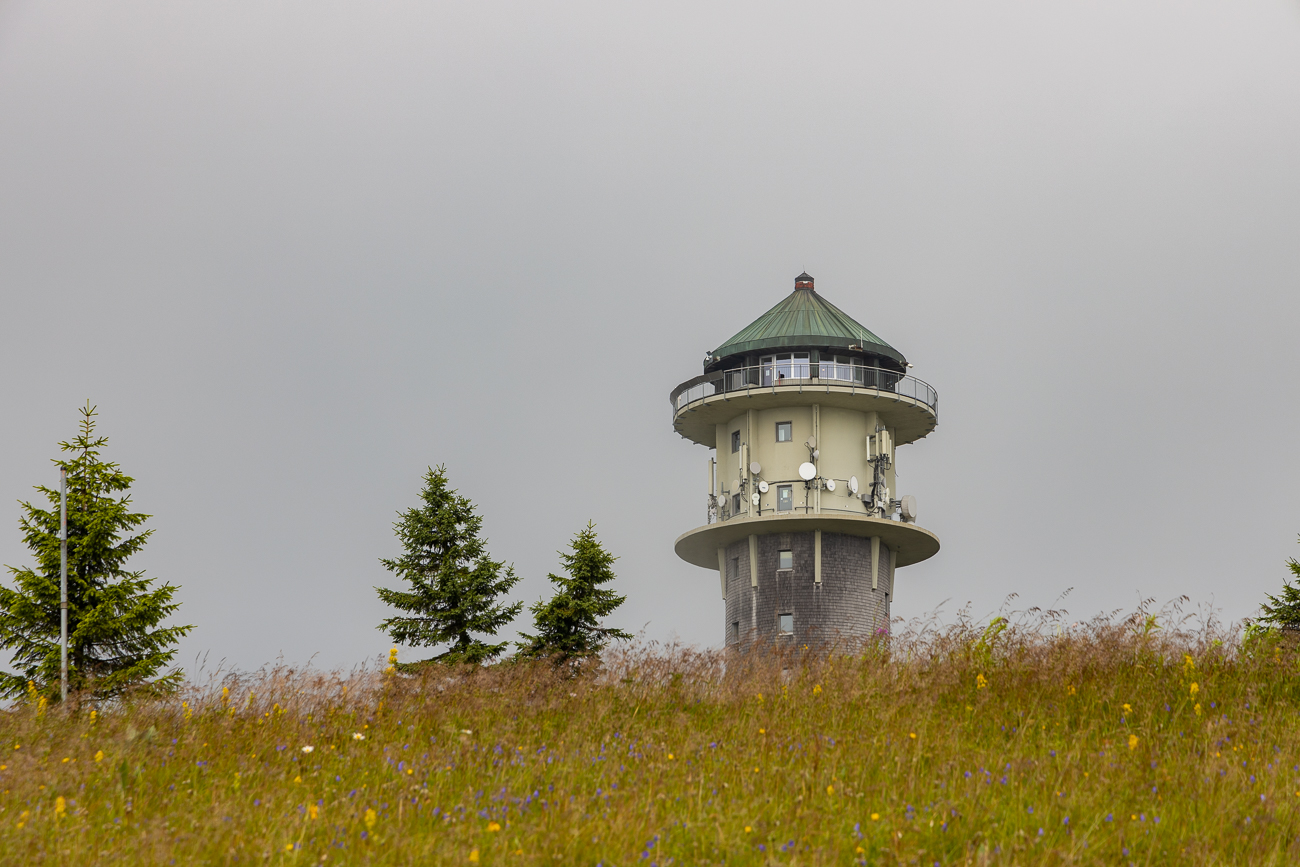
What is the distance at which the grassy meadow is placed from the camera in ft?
27.5

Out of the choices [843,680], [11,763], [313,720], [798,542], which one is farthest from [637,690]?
[798,542]

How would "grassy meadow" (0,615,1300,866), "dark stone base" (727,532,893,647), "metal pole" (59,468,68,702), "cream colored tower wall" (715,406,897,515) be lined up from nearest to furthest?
1. "grassy meadow" (0,615,1300,866)
2. "metal pole" (59,468,68,702)
3. "dark stone base" (727,532,893,647)
4. "cream colored tower wall" (715,406,897,515)

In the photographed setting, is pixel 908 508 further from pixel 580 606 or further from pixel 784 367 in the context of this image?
pixel 580 606

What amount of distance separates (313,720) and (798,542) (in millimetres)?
35662

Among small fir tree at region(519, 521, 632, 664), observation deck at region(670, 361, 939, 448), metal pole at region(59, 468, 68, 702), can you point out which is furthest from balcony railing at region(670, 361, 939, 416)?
metal pole at region(59, 468, 68, 702)

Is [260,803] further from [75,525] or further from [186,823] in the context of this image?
[75,525]

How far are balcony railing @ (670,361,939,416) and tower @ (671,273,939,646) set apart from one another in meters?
0.05

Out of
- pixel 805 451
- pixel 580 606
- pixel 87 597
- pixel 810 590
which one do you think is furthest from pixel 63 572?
pixel 805 451

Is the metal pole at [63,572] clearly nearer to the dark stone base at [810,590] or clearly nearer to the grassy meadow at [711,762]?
the grassy meadow at [711,762]

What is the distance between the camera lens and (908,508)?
48.4 m

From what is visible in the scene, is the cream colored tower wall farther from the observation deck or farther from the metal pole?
the metal pole

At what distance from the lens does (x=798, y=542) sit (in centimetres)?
4644

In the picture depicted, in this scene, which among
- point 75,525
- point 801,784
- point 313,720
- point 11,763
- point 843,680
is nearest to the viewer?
point 801,784

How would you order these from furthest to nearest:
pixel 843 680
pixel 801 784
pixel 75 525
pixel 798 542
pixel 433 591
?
pixel 798 542
pixel 433 591
pixel 75 525
pixel 843 680
pixel 801 784
